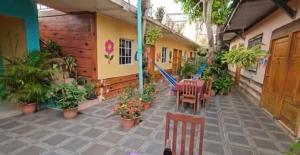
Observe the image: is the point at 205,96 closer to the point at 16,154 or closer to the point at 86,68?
the point at 86,68

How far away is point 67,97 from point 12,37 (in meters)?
2.37

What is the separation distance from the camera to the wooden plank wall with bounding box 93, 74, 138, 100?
4520mm

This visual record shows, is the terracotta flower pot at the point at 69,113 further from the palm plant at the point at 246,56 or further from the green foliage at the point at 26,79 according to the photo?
the palm plant at the point at 246,56

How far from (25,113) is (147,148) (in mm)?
2703

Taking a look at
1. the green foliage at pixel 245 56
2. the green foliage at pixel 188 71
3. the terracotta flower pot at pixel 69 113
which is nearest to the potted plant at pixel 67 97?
the terracotta flower pot at pixel 69 113

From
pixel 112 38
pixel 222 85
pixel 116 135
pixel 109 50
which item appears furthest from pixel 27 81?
pixel 222 85

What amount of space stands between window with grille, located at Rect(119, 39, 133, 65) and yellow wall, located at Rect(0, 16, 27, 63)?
246cm

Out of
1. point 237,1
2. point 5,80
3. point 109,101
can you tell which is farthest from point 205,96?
point 5,80

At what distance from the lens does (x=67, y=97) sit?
10.4 ft

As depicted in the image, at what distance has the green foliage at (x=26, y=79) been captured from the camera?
3229 millimetres

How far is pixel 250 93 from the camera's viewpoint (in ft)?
17.7

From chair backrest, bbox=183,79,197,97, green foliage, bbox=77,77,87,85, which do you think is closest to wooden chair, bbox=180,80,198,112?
chair backrest, bbox=183,79,197,97

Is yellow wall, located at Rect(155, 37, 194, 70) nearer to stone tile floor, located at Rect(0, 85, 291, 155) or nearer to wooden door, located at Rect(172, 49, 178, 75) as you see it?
wooden door, located at Rect(172, 49, 178, 75)

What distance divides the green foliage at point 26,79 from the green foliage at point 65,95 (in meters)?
0.32
